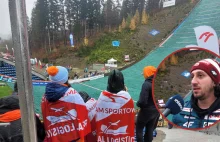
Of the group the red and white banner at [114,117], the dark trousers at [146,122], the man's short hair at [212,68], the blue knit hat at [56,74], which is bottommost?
the dark trousers at [146,122]

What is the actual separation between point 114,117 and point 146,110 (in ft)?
1.32

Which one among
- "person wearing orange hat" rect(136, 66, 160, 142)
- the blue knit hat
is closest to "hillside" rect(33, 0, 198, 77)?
"person wearing orange hat" rect(136, 66, 160, 142)

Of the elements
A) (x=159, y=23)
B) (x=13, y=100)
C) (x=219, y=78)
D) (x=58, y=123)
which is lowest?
(x=58, y=123)

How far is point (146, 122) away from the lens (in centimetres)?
185

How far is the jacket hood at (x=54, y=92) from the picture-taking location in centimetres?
127

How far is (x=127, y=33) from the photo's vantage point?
2348mm

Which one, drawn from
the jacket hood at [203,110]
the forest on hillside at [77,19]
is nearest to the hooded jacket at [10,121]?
the jacket hood at [203,110]

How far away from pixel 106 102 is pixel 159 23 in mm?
1254

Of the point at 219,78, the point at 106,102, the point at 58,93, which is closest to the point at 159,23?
the point at 106,102

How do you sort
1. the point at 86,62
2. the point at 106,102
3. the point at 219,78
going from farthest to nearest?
the point at 86,62
the point at 106,102
the point at 219,78

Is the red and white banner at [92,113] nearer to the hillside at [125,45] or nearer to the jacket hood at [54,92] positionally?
the jacket hood at [54,92]

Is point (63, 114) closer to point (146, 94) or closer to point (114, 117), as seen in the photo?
point (114, 117)

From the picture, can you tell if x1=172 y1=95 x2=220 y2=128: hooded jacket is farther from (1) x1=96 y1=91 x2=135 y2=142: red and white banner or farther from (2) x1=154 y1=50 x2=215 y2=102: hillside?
(1) x1=96 y1=91 x2=135 y2=142: red and white banner

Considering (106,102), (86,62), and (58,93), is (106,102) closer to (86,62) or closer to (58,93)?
(58,93)
